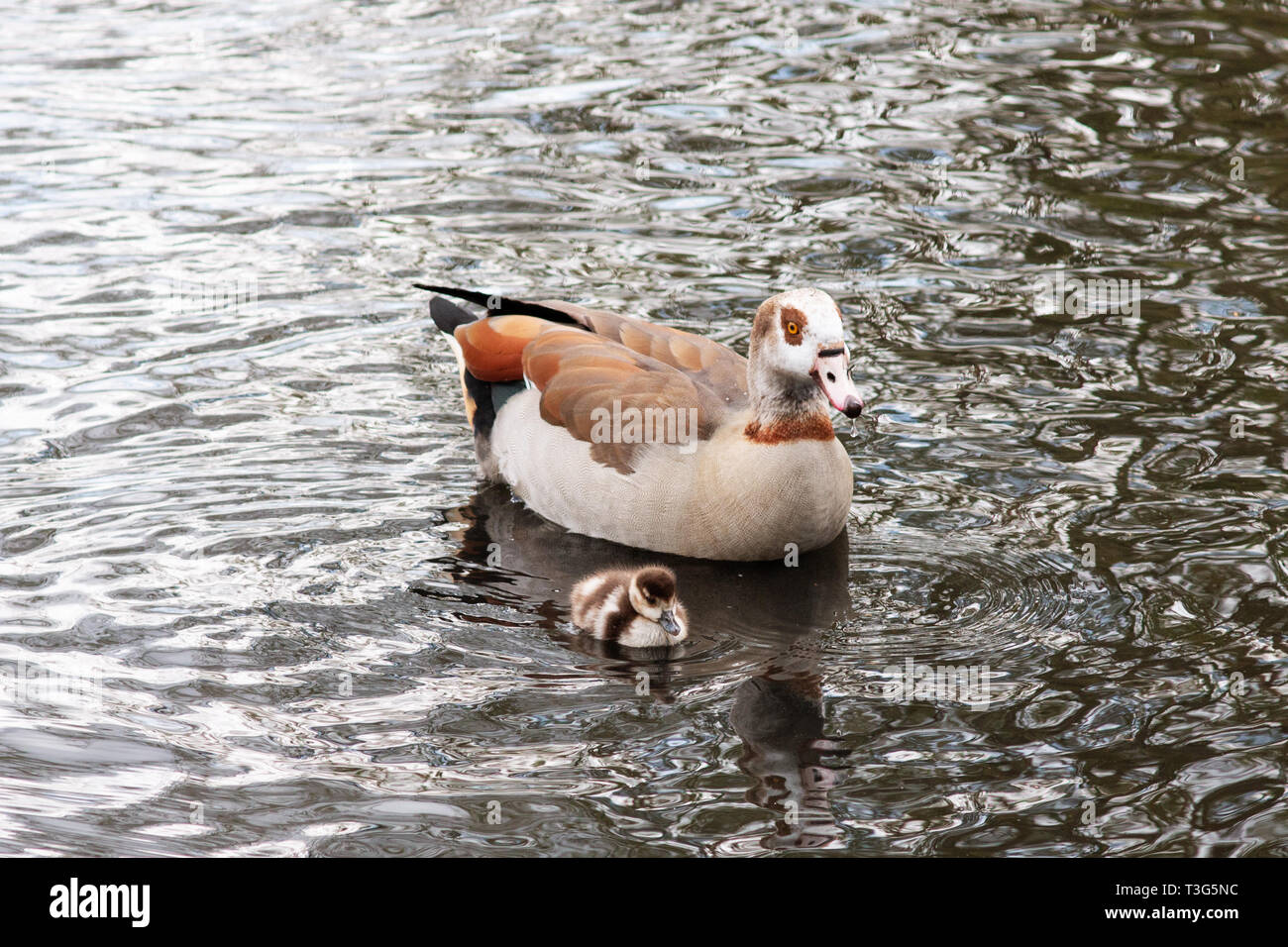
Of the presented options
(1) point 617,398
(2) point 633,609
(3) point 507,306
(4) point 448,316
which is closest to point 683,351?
(1) point 617,398

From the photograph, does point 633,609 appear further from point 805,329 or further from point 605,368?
point 605,368

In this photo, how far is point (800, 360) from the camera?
724 cm

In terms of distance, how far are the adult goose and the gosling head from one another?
0.99m

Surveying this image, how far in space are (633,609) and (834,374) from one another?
56.5 inches

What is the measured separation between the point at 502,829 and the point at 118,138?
910 centimetres

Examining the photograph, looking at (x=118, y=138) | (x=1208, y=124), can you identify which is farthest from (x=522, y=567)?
(x=1208, y=124)

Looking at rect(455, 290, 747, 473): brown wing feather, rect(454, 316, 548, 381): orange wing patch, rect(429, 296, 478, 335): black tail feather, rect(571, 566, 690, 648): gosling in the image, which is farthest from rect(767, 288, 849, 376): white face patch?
rect(429, 296, 478, 335): black tail feather

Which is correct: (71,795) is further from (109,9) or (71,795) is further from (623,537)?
(109,9)

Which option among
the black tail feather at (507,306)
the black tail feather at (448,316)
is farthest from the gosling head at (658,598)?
the black tail feather at (448,316)

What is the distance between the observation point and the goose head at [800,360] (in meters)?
7.13

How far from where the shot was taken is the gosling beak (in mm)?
7035

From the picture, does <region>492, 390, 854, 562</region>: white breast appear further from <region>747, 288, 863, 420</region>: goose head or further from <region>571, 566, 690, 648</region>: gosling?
<region>571, 566, 690, 648</region>: gosling

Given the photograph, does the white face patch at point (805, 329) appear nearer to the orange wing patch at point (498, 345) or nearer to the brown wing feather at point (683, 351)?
the brown wing feather at point (683, 351)

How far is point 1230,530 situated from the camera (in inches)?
294
